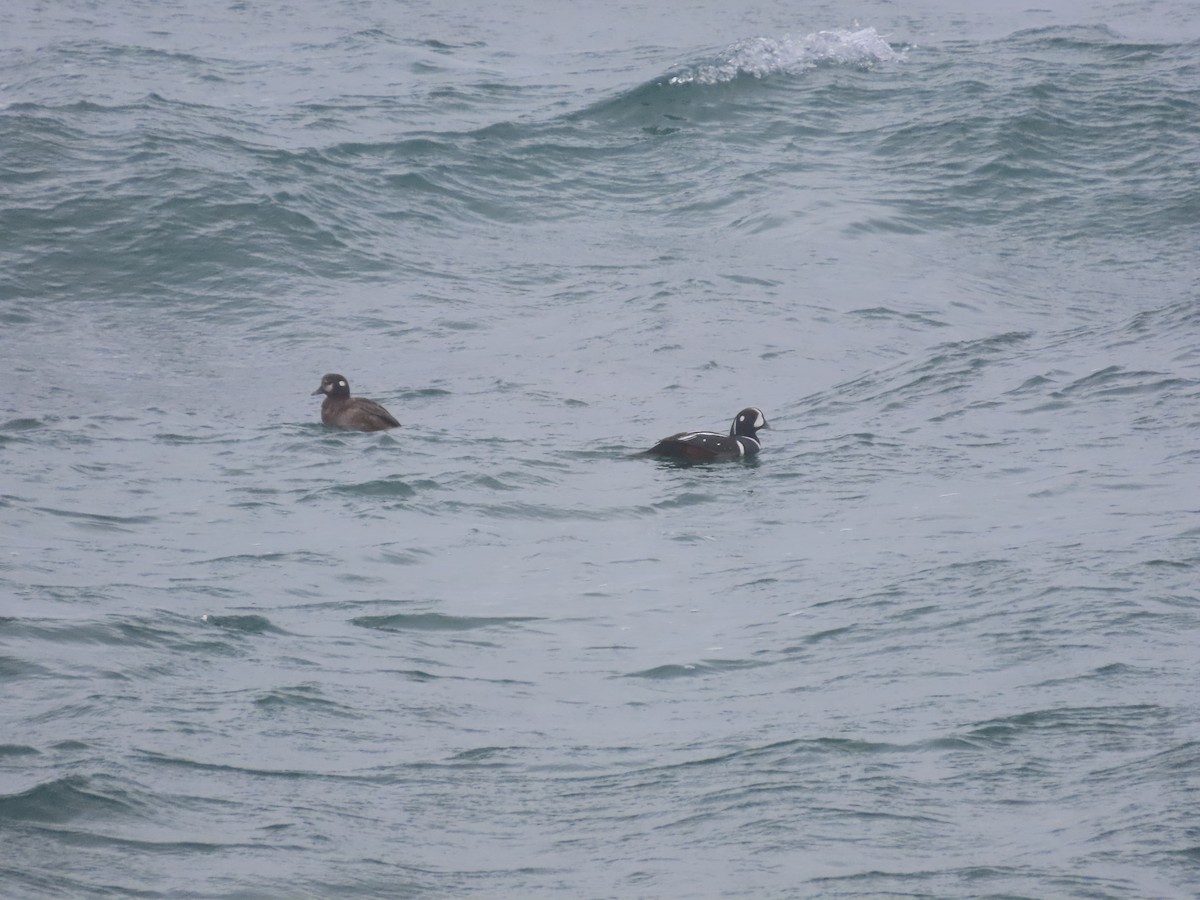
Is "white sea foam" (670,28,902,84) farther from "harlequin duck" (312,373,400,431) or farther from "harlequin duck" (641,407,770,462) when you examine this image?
"harlequin duck" (641,407,770,462)

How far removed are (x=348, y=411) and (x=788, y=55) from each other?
16.1 m

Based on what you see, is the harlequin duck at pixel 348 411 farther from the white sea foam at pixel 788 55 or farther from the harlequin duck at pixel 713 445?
the white sea foam at pixel 788 55

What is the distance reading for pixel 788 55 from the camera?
26938 mm

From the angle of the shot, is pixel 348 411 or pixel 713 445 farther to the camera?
pixel 348 411

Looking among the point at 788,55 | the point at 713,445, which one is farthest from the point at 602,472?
the point at 788,55

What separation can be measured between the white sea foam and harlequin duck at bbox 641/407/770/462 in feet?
44.7

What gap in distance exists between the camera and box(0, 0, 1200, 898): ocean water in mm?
5891

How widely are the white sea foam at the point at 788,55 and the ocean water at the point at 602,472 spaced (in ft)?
0.42

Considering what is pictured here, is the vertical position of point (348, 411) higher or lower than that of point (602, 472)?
higher

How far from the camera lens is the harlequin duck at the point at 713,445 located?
12.2m

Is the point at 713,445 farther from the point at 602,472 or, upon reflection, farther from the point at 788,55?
the point at 788,55

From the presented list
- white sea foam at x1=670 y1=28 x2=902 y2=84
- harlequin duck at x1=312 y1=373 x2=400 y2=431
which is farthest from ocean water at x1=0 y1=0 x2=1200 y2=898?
harlequin duck at x1=312 y1=373 x2=400 y2=431

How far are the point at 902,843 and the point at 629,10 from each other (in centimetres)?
2984

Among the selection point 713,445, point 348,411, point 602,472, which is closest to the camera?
point 602,472
